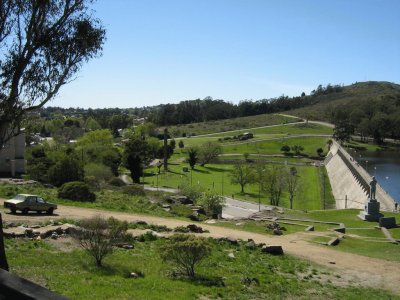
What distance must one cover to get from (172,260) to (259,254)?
26.4ft

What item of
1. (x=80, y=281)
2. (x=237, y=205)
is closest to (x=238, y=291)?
(x=80, y=281)

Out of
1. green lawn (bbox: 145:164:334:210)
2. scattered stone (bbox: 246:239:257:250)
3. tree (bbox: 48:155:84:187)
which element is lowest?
green lawn (bbox: 145:164:334:210)

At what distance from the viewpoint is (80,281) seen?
1465cm

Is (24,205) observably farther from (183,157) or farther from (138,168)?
(183,157)

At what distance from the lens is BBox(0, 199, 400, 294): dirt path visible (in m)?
21.3

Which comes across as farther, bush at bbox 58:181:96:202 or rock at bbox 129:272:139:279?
bush at bbox 58:181:96:202

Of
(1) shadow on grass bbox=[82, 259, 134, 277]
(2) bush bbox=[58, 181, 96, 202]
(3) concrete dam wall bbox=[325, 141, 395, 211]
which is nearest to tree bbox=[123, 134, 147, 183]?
(3) concrete dam wall bbox=[325, 141, 395, 211]

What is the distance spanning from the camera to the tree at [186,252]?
17.4m

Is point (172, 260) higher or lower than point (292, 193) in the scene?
higher

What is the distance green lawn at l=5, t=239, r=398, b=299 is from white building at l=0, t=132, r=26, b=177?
47.3 metres

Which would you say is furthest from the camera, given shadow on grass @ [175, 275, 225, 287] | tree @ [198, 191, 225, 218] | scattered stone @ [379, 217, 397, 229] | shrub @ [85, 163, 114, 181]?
shrub @ [85, 163, 114, 181]

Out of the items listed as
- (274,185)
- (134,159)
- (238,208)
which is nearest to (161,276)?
(238,208)

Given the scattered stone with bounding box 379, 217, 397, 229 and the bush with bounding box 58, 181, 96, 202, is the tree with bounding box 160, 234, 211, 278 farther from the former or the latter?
the bush with bounding box 58, 181, 96, 202

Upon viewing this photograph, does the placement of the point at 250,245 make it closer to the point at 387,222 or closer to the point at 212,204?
the point at 387,222
